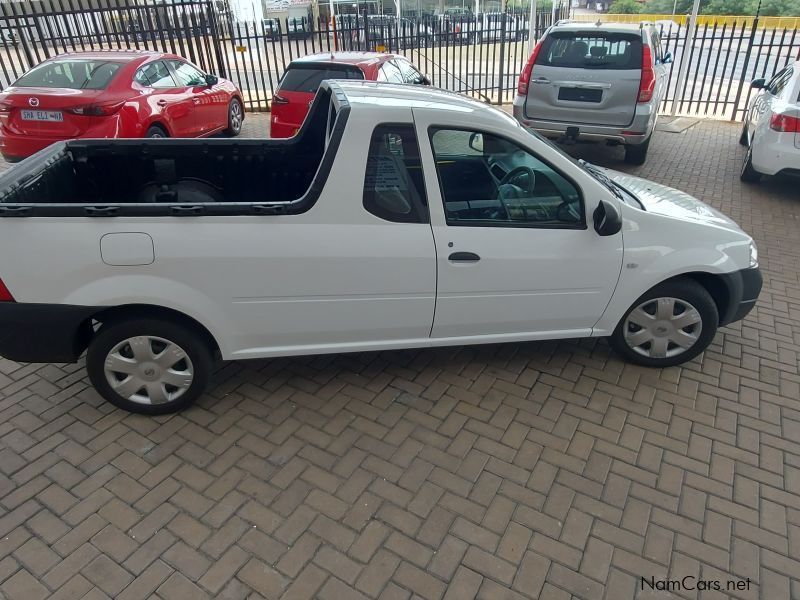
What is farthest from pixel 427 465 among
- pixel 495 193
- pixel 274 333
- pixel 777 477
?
pixel 777 477

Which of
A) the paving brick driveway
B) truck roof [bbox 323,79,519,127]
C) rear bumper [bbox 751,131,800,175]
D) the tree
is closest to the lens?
→ the paving brick driveway

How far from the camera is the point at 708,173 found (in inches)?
314

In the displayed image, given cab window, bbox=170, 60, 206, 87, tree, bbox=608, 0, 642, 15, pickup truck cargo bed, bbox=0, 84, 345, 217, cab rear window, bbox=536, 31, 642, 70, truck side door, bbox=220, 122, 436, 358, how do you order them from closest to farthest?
truck side door, bbox=220, 122, 436, 358 → pickup truck cargo bed, bbox=0, 84, 345, 217 → cab rear window, bbox=536, 31, 642, 70 → cab window, bbox=170, 60, 206, 87 → tree, bbox=608, 0, 642, 15

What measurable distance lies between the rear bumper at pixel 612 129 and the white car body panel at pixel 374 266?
420 centimetres

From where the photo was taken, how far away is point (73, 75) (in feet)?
24.2

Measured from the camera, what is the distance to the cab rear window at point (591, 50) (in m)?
7.37

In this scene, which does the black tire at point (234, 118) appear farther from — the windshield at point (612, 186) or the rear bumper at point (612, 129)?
the windshield at point (612, 186)

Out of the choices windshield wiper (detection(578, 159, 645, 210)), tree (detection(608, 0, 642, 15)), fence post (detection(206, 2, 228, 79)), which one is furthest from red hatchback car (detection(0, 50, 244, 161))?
tree (detection(608, 0, 642, 15))

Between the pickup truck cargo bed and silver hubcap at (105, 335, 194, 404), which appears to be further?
the pickup truck cargo bed

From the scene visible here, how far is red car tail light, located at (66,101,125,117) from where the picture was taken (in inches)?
267

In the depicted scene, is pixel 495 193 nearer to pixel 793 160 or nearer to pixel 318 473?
pixel 318 473

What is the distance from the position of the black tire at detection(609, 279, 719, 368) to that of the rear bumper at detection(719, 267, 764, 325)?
128 millimetres

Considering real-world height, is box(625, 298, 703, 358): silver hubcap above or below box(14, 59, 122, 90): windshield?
below

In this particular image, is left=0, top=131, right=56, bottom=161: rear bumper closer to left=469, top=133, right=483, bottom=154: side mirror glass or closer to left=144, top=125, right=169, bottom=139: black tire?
left=144, top=125, right=169, bottom=139: black tire
